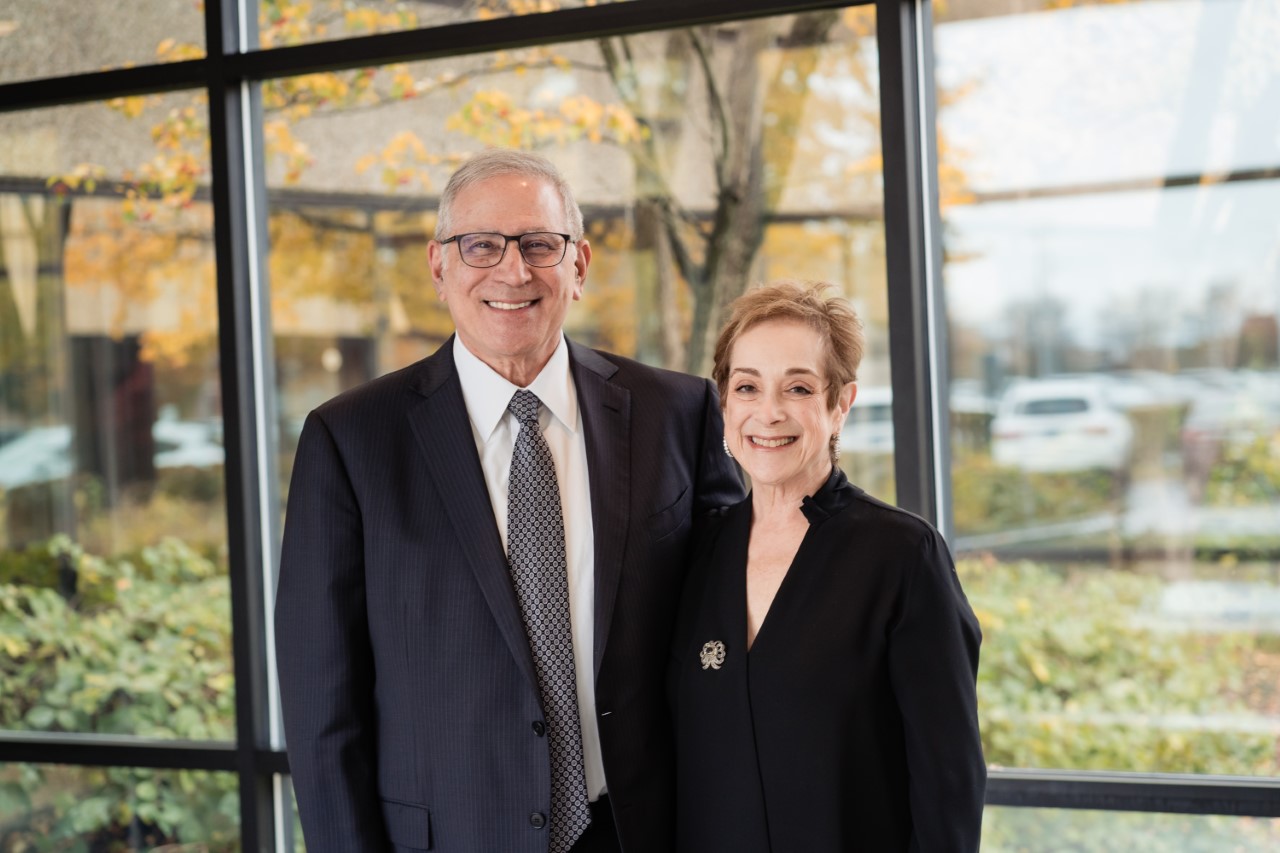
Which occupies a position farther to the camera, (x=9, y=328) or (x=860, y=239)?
(x=9, y=328)

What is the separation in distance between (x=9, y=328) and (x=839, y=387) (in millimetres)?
2691

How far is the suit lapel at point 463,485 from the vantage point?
1.92 metres

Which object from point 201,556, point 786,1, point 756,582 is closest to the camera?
point 756,582

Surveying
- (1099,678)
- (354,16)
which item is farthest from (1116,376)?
(354,16)

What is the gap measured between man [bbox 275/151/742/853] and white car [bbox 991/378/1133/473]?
123 cm

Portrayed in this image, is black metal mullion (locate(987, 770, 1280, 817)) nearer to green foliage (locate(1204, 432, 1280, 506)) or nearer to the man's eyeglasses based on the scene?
green foliage (locate(1204, 432, 1280, 506))

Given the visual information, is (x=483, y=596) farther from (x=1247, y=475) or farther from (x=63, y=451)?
(x=63, y=451)

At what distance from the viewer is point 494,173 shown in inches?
78.8

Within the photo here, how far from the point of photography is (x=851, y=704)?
181 cm

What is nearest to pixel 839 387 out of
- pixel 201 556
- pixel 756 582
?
pixel 756 582

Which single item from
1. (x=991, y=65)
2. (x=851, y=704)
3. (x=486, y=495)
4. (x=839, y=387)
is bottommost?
(x=851, y=704)

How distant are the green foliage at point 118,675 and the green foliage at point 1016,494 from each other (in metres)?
2.01

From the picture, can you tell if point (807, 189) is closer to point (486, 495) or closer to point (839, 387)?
point (839, 387)

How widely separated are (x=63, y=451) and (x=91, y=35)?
1168 mm
